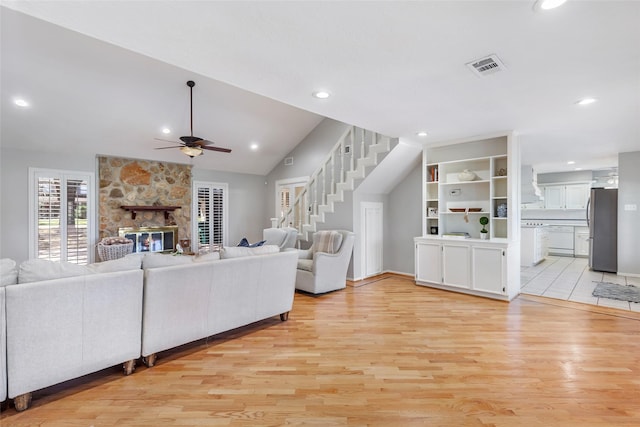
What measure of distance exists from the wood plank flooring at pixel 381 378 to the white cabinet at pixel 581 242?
16.8 feet

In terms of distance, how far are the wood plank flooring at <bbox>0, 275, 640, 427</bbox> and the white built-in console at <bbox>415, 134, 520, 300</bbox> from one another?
0.94 metres

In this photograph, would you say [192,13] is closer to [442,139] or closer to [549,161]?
[442,139]

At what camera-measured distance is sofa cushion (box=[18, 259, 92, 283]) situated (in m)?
2.06

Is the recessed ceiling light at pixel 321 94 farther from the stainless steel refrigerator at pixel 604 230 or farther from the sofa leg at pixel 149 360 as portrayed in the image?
the stainless steel refrigerator at pixel 604 230

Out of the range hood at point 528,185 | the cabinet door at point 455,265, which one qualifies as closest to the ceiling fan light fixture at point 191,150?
the cabinet door at point 455,265

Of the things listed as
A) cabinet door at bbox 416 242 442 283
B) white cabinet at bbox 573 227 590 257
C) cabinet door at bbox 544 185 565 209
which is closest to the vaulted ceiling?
cabinet door at bbox 416 242 442 283

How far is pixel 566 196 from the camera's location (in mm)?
8539

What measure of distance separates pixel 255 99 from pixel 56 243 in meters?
4.71

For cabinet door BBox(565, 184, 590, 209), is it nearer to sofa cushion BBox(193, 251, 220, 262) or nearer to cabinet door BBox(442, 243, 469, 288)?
cabinet door BBox(442, 243, 469, 288)

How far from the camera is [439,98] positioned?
3.13 metres

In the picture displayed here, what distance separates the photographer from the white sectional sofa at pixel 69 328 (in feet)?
6.43

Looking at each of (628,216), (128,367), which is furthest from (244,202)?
(628,216)

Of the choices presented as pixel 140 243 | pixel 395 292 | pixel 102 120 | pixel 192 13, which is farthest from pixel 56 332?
pixel 140 243

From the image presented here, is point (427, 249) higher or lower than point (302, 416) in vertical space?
higher
